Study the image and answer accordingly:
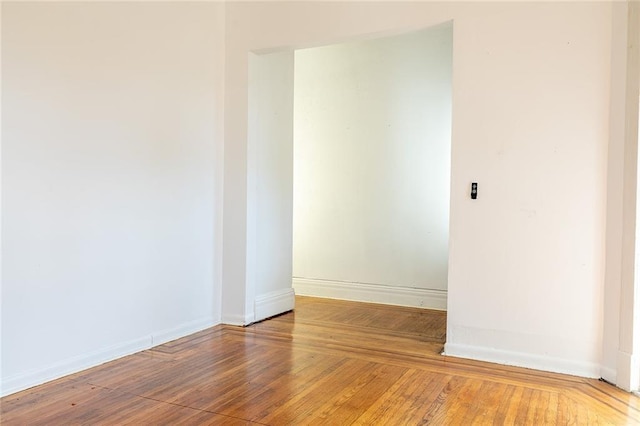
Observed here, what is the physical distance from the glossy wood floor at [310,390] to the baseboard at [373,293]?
111cm

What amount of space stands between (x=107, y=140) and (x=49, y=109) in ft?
1.27

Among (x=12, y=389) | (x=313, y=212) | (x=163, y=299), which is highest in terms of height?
(x=313, y=212)

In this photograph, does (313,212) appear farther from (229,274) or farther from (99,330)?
(99,330)

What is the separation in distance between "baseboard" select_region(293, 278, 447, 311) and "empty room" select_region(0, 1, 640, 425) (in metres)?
0.40

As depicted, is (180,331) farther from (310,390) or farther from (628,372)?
(628,372)

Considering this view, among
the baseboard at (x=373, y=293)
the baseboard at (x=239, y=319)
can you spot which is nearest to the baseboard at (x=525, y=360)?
the baseboard at (x=373, y=293)

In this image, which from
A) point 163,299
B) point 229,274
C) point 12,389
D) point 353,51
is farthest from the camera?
point 353,51

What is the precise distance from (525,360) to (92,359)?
249 cm

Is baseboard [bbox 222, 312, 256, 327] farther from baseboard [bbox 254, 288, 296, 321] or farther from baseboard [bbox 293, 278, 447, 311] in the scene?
baseboard [bbox 293, 278, 447, 311]

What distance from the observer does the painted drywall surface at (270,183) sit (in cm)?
391

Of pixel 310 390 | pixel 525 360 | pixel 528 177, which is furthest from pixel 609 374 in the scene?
pixel 310 390

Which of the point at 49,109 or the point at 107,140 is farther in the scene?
the point at 107,140

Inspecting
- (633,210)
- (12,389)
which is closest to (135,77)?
(12,389)

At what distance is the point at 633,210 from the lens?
2596 millimetres
